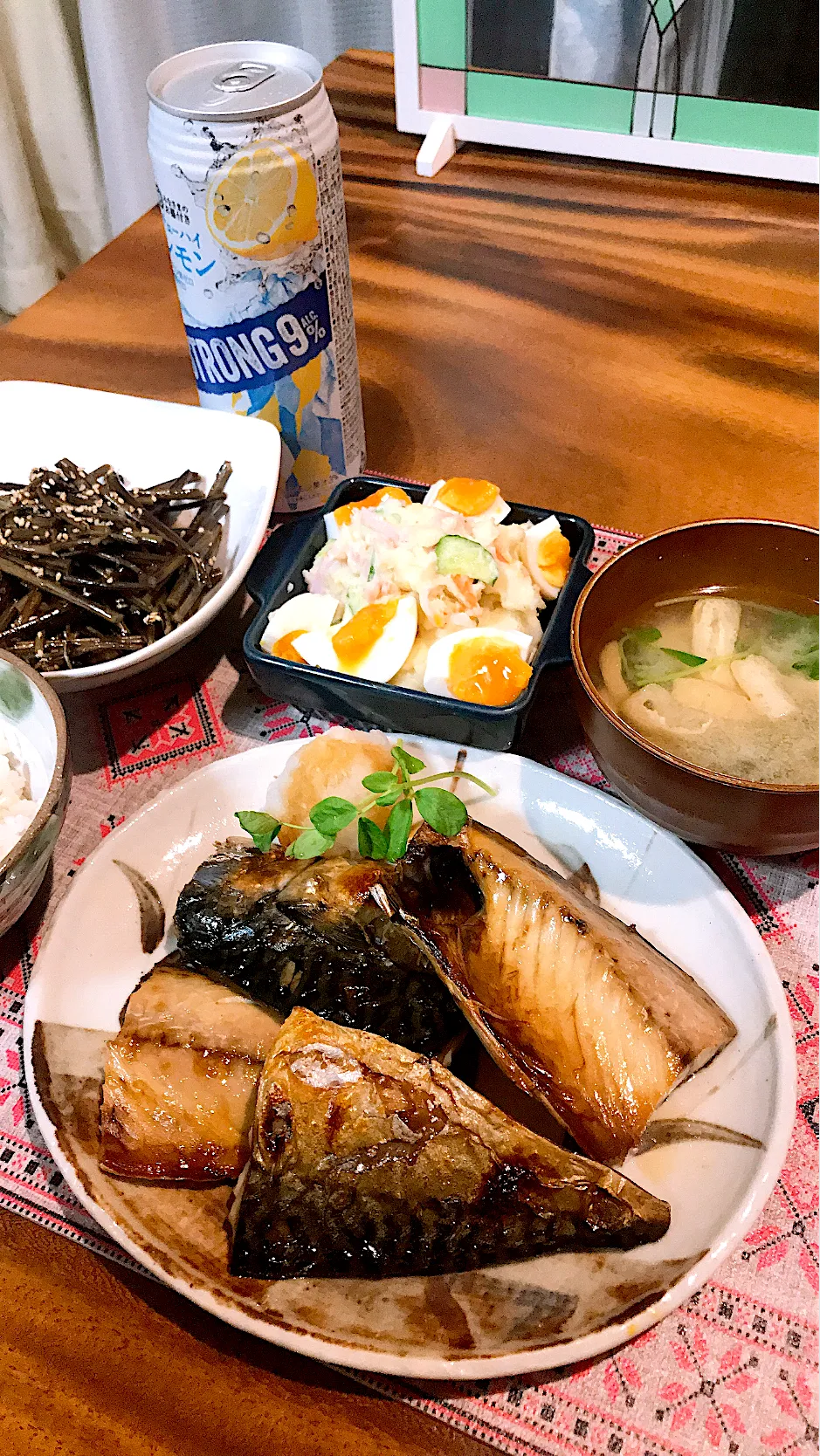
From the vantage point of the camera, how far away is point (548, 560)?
98 cm

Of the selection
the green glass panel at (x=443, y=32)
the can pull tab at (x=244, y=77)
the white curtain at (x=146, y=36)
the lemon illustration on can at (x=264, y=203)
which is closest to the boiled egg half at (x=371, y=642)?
the lemon illustration on can at (x=264, y=203)

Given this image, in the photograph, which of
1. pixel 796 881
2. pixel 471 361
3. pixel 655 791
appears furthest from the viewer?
pixel 471 361

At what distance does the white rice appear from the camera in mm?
787

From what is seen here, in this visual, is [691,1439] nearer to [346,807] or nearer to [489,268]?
[346,807]

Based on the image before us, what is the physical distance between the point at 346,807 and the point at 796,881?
401mm

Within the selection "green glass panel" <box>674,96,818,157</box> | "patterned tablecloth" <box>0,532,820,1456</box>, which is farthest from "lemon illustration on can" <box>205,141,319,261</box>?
"green glass panel" <box>674,96,818,157</box>

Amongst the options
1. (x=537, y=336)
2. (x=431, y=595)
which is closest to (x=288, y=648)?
(x=431, y=595)

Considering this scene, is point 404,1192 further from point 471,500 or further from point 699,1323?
point 471,500

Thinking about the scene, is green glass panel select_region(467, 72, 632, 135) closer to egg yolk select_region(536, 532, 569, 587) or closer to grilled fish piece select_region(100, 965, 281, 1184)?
egg yolk select_region(536, 532, 569, 587)

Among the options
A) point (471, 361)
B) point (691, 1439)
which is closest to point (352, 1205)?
point (691, 1439)

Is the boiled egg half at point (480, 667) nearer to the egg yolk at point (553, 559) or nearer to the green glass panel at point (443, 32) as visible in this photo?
the egg yolk at point (553, 559)

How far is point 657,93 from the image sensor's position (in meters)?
1.66

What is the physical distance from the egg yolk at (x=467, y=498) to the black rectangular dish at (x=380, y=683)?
0.11ft

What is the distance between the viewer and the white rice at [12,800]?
787 millimetres
